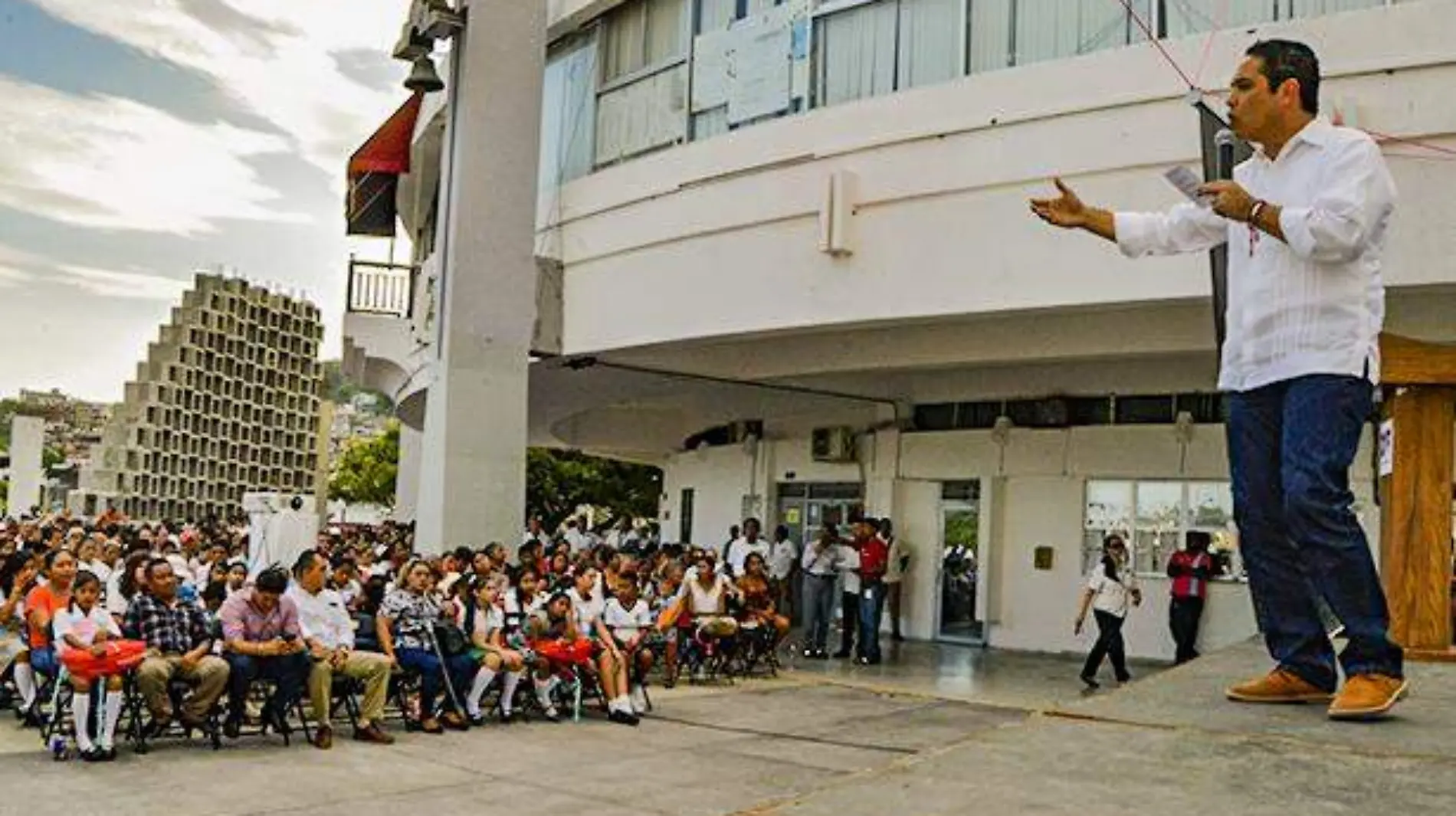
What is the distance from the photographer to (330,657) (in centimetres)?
962

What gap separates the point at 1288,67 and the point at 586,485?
47109mm

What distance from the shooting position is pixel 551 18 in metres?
17.6

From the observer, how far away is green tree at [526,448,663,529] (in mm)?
49219

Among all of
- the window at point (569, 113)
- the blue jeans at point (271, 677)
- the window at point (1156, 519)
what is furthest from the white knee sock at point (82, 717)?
the window at point (1156, 519)

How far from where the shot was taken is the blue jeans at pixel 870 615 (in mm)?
16328

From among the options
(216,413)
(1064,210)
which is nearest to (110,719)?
(1064,210)

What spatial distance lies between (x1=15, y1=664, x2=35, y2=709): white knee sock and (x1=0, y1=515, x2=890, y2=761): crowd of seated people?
0.01m

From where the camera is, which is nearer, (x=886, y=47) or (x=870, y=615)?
(x=886, y=47)

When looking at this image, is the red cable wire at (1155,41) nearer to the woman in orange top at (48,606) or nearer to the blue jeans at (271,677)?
the blue jeans at (271,677)

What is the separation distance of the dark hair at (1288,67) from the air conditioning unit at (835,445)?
17282 millimetres

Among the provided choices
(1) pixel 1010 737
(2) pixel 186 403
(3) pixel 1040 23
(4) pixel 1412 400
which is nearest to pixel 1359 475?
(3) pixel 1040 23

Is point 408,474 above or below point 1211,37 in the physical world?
below

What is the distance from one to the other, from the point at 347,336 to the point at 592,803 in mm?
18818

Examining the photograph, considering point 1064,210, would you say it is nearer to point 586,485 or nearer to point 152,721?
point 152,721
